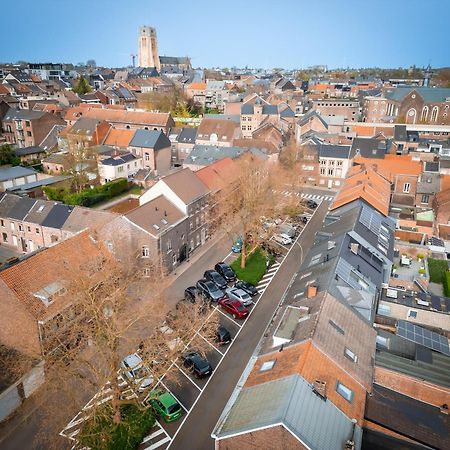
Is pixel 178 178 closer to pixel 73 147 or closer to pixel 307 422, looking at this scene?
pixel 73 147

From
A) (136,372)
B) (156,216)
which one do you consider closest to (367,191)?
(156,216)

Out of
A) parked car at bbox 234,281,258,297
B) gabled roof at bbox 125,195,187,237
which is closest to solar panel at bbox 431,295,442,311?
parked car at bbox 234,281,258,297

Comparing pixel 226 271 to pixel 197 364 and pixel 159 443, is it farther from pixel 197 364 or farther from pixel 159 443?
pixel 159 443

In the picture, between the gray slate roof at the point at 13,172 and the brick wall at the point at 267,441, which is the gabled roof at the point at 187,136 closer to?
the gray slate roof at the point at 13,172

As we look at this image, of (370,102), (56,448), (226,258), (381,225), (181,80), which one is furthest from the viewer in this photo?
(181,80)

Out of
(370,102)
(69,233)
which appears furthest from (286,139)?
(69,233)

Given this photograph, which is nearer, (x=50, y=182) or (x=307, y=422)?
(x=307, y=422)

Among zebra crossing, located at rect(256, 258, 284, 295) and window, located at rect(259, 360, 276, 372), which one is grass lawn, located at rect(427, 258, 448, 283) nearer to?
zebra crossing, located at rect(256, 258, 284, 295)

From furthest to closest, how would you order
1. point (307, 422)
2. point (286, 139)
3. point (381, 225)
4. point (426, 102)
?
point (426, 102)
point (286, 139)
point (381, 225)
point (307, 422)
